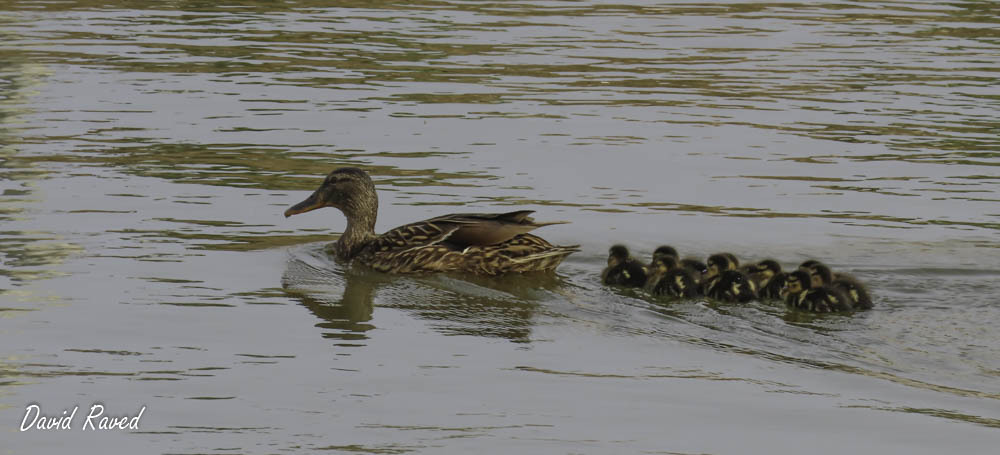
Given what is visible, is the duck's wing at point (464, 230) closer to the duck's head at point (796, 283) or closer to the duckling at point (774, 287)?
the duckling at point (774, 287)

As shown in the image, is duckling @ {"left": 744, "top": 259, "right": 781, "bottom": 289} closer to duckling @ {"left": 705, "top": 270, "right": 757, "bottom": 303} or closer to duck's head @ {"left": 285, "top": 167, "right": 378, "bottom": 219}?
duckling @ {"left": 705, "top": 270, "right": 757, "bottom": 303}

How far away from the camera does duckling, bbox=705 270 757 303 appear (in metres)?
9.20

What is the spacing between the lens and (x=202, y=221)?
36.9ft

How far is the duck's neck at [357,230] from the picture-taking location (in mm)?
10664

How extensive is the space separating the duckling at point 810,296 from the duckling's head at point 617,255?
983 millimetres

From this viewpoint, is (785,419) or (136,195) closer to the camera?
(785,419)

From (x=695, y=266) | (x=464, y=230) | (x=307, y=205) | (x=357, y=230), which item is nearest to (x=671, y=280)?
(x=695, y=266)

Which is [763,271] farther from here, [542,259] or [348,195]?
[348,195]

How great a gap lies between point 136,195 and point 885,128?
21.0 feet

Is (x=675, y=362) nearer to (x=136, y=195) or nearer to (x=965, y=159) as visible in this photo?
(x=136, y=195)

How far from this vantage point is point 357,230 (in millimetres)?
10734

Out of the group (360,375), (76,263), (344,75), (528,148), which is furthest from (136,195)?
(344,75)

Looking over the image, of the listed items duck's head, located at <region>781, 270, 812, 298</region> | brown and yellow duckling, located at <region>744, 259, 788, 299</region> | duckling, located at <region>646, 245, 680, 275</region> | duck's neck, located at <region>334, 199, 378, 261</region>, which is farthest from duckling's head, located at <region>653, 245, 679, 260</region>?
duck's neck, located at <region>334, 199, 378, 261</region>

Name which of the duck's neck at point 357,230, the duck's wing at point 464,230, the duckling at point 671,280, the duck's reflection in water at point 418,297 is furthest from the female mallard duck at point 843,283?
the duck's neck at point 357,230
